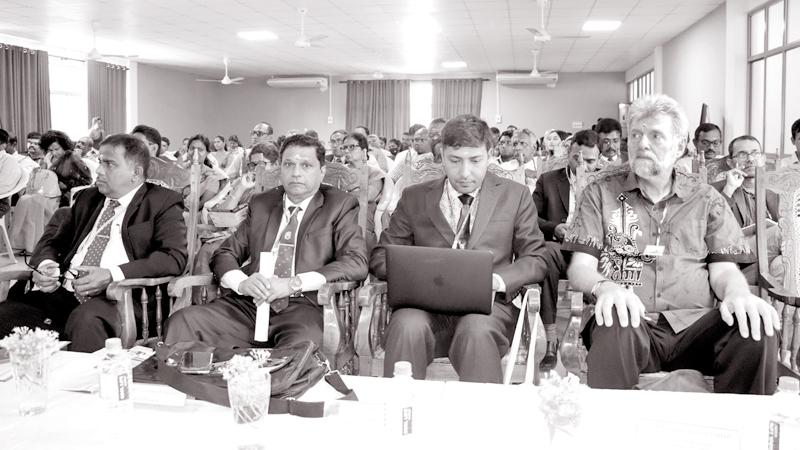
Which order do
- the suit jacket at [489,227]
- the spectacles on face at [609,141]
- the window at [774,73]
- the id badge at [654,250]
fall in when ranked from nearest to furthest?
the id badge at [654,250]
the suit jacket at [489,227]
the spectacles on face at [609,141]
the window at [774,73]

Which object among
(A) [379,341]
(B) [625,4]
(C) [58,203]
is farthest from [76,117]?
(A) [379,341]

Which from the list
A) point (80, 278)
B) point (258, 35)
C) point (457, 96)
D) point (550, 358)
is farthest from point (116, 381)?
point (457, 96)

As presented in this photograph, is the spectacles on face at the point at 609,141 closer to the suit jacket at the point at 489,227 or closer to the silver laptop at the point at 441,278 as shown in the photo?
the suit jacket at the point at 489,227

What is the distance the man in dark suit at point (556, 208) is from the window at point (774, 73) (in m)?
3.81

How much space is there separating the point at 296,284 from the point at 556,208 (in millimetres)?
1762

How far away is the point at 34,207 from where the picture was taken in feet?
20.0

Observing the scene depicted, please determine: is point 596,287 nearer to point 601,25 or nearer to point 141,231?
point 141,231

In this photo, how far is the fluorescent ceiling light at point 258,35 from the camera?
1052 cm

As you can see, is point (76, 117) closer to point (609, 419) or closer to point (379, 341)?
point (379, 341)

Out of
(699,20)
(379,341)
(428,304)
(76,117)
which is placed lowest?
(379,341)

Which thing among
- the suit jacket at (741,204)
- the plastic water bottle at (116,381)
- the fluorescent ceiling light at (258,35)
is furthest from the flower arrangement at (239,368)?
the fluorescent ceiling light at (258,35)

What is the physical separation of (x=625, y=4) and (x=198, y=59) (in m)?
8.60

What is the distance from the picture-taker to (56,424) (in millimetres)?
1364

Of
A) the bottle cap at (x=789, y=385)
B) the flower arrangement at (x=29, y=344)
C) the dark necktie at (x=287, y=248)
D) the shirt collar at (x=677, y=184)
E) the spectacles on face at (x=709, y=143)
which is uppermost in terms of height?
the spectacles on face at (x=709, y=143)
